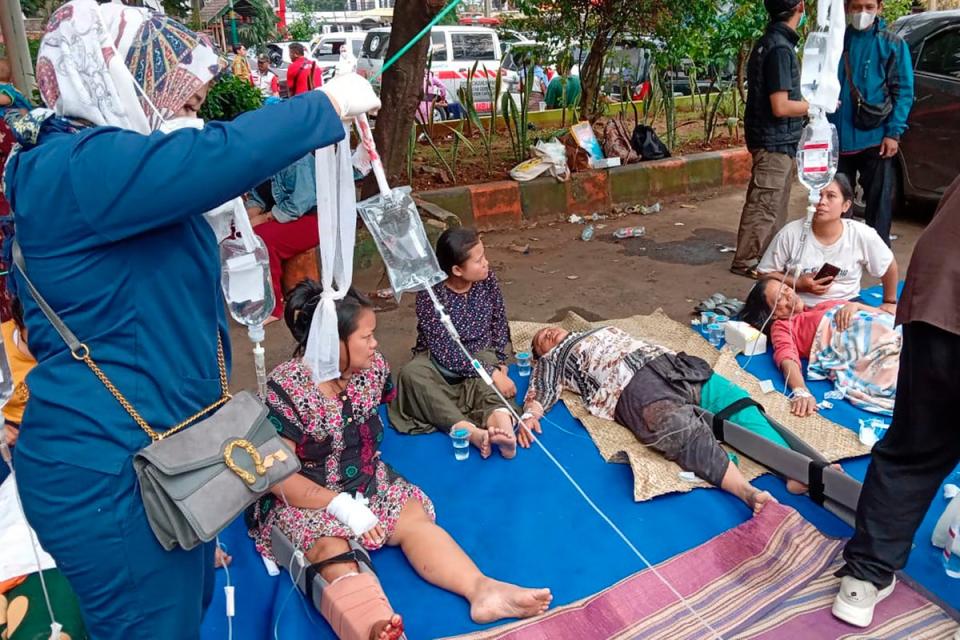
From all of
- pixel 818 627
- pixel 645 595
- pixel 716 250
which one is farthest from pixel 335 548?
pixel 716 250

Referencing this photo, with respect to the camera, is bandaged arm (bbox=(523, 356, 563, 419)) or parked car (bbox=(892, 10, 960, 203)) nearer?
bandaged arm (bbox=(523, 356, 563, 419))

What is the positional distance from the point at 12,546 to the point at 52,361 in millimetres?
1304

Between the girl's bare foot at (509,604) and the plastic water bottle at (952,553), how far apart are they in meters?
1.24

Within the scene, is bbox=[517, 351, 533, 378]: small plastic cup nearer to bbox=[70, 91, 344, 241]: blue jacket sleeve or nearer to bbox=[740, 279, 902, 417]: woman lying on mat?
bbox=[740, 279, 902, 417]: woman lying on mat

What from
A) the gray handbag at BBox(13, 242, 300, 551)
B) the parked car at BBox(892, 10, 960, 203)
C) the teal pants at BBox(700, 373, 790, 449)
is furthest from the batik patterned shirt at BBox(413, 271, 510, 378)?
the parked car at BBox(892, 10, 960, 203)

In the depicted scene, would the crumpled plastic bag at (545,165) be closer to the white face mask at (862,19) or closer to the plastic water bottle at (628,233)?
the plastic water bottle at (628,233)

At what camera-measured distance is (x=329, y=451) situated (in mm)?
2402

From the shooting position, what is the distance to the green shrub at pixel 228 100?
206 inches

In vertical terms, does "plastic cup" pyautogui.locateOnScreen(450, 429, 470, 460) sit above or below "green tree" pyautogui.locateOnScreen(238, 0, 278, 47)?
below

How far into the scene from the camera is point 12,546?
87.2 inches

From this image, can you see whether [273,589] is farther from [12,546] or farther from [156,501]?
[156,501]

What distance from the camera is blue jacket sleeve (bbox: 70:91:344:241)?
1.14 metres

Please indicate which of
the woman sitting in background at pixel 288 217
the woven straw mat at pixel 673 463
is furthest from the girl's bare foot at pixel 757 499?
the woman sitting in background at pixel 288 217

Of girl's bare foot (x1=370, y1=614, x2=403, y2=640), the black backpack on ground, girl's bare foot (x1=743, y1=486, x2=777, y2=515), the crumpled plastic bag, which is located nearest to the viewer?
girl's bare foot (x1=370, y1=614, x2=403, y2=640)
